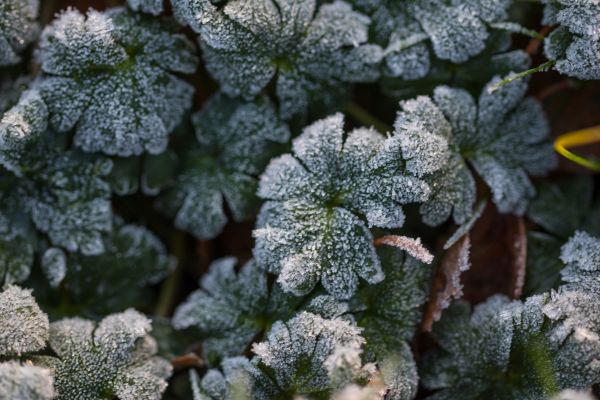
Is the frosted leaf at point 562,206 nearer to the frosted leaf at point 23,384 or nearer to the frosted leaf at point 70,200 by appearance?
the frosted leaf at point 70,200

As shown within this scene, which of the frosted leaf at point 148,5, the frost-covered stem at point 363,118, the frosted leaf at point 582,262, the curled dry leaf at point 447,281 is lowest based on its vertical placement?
the curled dry leaf at point 447,281

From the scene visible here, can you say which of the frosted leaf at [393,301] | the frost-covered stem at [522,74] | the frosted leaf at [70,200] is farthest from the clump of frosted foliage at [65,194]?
the frost-covered stem at [522,74]

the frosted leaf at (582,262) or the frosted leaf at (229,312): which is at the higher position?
the frosted leaf at (582,262)

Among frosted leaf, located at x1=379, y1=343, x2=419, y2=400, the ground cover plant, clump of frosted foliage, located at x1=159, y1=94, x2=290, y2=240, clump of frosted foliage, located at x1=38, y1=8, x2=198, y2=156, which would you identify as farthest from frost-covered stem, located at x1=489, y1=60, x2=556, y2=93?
clump of frosted foliage, located at x1=38, y1=8, x2=198, y2=156

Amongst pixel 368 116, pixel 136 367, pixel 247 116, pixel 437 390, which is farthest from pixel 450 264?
pixel 136 367

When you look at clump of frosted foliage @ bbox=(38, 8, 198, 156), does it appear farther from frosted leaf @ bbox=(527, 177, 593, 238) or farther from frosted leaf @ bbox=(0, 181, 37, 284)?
frosted leaf @ bbox=(527, 177, 593, 238)
